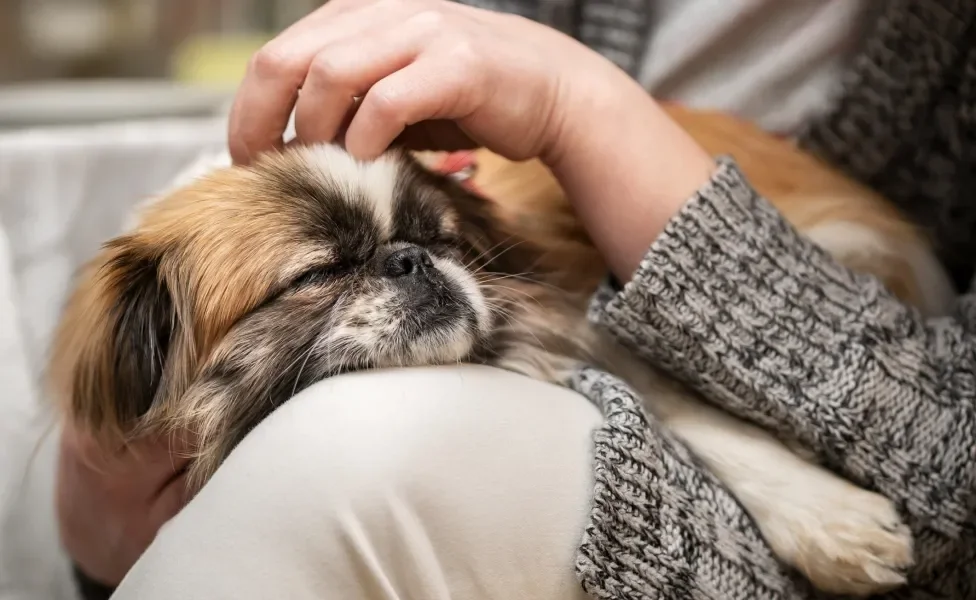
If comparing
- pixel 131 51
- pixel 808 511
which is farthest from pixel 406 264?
pixel 131 51

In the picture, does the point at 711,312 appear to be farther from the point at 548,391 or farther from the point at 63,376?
the point at 63,376

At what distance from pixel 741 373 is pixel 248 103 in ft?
1.75

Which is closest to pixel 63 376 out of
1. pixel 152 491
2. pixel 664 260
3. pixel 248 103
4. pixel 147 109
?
pixel 152 491

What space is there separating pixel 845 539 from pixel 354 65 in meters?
0.61

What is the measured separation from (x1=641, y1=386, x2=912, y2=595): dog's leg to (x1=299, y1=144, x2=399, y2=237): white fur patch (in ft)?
1.21

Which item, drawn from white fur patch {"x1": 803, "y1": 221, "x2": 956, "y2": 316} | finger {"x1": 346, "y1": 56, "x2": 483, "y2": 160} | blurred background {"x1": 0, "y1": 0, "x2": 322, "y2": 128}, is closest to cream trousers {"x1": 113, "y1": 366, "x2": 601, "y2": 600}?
finger {"x1": 346, "y1": 56, "x2": 483, "y2": 160}

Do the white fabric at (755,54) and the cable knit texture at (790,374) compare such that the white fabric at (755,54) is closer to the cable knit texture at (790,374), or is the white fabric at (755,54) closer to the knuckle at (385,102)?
the cable knit texture at (790,374)

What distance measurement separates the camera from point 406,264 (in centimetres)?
80

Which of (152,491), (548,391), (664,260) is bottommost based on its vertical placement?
(152,491)

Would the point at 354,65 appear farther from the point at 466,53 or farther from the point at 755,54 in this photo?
the point at 755,54

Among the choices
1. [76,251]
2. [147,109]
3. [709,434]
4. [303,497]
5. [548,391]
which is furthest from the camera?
[147,109]

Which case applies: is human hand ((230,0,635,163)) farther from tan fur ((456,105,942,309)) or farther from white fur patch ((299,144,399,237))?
tan fur ((456,105,942,309))

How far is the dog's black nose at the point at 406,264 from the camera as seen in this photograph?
0.79 m

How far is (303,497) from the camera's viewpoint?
611mm
